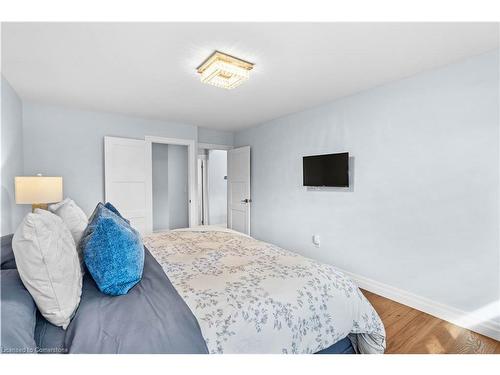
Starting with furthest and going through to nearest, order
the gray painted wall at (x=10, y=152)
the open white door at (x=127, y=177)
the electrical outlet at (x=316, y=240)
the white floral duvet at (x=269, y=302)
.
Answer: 1. the open white door at (x=127, y=177)
2. the electrical outlet at (x=316, y=240)
3. the gray painted wall at (x=10, y=152)
4. the white floral duvet at (x=269, y=302)

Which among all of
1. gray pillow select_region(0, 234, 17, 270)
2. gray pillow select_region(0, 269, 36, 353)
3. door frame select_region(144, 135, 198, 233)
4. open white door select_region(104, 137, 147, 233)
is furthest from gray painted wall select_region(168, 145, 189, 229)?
gray pillow select_region(0, 269, 36, 353)

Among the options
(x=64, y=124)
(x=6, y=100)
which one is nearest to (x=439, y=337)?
(x=6, y=100)

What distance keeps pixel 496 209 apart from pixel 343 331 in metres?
1.67

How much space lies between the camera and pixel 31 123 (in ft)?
10.5

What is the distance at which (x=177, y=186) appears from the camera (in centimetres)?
600

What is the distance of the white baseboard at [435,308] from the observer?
2.00 meters

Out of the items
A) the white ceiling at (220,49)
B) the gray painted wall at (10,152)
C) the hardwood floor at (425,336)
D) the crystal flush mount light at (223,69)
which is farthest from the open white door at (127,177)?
the hardwood floor at (425,336)

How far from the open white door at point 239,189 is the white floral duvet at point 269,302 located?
279 cm

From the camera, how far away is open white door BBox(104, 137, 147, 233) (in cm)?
363

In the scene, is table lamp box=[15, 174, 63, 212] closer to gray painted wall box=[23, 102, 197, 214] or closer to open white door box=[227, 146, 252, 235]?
gray painted wall box=[23, 102, 197, 214]

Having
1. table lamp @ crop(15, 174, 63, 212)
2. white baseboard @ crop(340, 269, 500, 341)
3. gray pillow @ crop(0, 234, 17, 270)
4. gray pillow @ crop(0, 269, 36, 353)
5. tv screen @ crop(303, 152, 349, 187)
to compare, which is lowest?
white baseboard @ crop(340, 269, 500, 341)

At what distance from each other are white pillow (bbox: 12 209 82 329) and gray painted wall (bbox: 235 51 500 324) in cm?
278

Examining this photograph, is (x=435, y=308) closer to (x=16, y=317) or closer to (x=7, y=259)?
(x=16, y=317)

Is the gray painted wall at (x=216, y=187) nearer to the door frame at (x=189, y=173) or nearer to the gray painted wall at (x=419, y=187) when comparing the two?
the door frame at (x=189, y=173)
